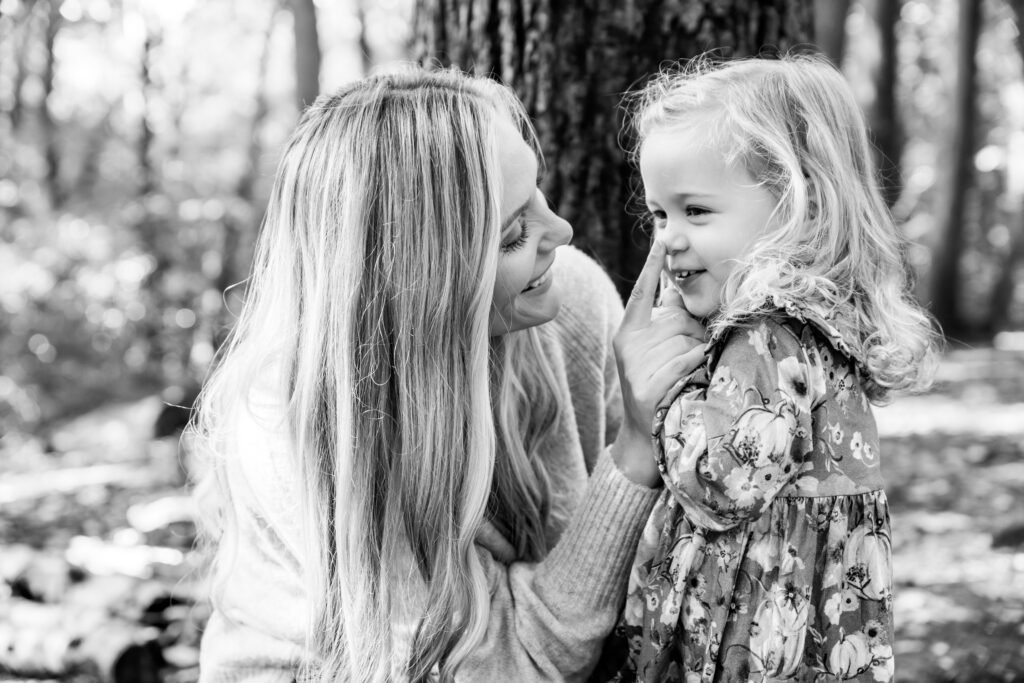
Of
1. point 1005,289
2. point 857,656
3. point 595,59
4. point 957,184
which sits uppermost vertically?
point 595,59

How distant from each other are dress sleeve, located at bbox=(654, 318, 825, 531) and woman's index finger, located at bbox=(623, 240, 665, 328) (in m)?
0.24

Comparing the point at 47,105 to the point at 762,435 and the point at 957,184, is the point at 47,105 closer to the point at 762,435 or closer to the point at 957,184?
the point at 957,184

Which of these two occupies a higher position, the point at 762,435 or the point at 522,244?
the point at 522,244

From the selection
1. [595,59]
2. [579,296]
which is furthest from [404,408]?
[595,59]

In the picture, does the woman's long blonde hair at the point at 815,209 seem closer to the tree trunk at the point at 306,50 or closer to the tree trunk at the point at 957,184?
the tree trunk at the point at 306,50

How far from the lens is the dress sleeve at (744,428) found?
169 cm

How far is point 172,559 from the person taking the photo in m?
4.43

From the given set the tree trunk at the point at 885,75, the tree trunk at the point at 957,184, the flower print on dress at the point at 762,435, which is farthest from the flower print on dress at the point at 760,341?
the tree trunk at the point at 957,184

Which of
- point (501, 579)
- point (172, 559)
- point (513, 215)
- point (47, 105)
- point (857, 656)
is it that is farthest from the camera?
point (47, 105)

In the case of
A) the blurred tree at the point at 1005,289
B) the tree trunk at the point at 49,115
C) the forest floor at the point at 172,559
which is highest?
the tree trunk at the point at 49,115

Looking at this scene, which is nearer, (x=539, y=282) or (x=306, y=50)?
(x=539, y=282)

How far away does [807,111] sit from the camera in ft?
6.30

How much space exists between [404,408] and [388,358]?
0.34ft

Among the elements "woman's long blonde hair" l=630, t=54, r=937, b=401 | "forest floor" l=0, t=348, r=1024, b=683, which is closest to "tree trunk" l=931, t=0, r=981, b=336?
"forest floor" l=0, t=348, r=1024, b=683
